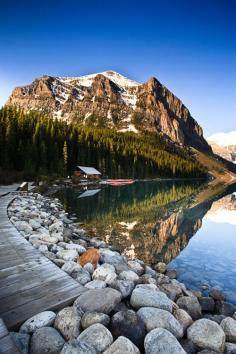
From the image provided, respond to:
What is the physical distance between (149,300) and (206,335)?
3.28 feet

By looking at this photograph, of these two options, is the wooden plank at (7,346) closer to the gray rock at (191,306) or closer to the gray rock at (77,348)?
the gray rock at (77,348)

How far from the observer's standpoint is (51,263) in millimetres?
5586

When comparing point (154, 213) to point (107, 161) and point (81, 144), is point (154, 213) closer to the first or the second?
point (81, 144)

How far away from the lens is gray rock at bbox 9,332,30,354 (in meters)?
3.04

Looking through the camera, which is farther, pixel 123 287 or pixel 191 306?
pixel 191 306

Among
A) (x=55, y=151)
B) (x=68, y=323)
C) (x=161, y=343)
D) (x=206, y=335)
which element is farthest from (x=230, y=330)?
(x=55, y=151)

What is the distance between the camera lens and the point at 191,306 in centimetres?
508

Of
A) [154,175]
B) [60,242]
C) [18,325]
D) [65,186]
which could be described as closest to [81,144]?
[65,186]

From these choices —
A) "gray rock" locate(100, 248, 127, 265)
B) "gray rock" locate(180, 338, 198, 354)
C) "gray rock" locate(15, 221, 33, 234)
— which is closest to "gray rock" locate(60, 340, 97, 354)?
"gray rock" locate(180, 338, 198, 354)

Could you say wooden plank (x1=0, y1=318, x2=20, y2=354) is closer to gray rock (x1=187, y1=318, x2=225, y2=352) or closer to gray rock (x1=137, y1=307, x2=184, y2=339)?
gray rock (x1=137, y1=307, x2=184, y2=339)

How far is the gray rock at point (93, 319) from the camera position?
3.49 metres

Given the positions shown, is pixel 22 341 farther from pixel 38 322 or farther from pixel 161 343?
pixel 161 343

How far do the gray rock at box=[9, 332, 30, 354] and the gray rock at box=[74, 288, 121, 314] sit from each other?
901mm

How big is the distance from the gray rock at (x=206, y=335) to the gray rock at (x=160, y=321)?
191 mm
